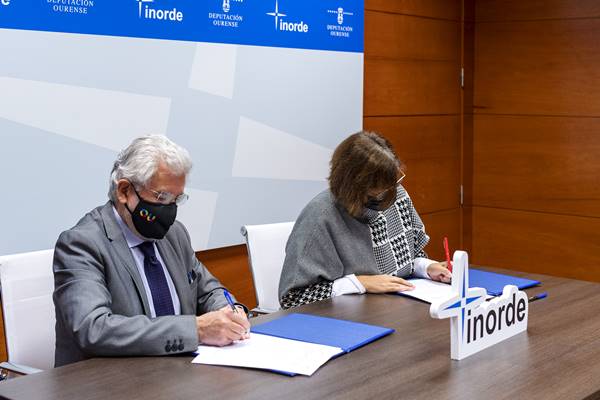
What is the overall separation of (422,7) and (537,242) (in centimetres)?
189

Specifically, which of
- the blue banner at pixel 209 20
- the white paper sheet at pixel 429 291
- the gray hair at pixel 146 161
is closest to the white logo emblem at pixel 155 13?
the blue banner at pixel 209 20

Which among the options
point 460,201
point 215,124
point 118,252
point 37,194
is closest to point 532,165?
point 460,201

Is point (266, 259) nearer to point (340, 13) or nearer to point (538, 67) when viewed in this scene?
point (340, 13)

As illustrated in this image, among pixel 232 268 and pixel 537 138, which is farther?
pixel 537 138

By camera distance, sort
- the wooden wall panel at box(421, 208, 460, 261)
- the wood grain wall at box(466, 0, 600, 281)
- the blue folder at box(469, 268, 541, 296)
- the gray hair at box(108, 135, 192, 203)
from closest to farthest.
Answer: the gray hair at box(108, 135, 192, 203) → the blue folder at box(469, 268, 541, 296) → the wood grain wall at box(466, 0, 600, 281) → the wooden wall panel at box(421, 208, 460, 261)

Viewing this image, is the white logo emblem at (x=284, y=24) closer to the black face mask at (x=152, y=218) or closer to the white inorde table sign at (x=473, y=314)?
the black face mask at (x=152, y=218)

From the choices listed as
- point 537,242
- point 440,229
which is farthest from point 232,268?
point 537,242

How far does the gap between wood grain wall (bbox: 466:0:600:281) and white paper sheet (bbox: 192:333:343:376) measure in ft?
13.0

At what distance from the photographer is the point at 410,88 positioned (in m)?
5.71

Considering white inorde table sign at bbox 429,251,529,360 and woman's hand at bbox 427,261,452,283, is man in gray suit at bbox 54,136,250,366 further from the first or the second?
woman's hand at bbox 427,261,452,283

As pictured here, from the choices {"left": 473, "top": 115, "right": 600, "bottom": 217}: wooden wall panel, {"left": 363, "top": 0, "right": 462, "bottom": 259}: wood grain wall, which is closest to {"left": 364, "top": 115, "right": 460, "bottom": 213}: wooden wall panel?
{"left": 363, "top": 0, "right": 462, "bottom": 259}: wood grain wall

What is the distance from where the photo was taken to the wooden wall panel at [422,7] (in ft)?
17.7

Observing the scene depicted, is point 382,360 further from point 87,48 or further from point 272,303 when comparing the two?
point 87,48

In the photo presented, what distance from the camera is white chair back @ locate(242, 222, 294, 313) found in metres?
3.45
